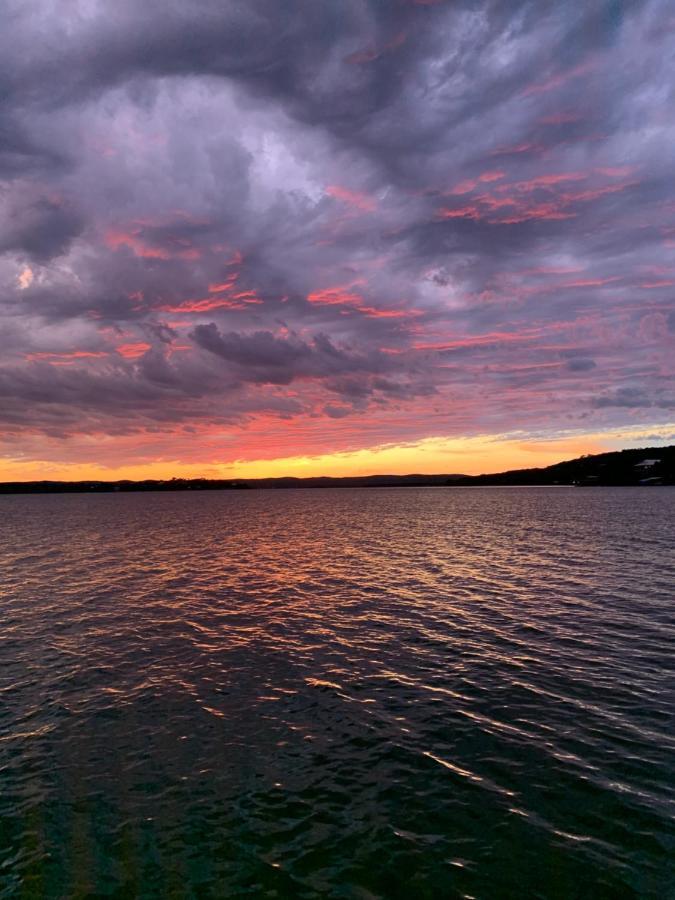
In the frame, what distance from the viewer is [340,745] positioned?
682 inches

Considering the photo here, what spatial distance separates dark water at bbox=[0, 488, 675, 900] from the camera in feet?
39.0

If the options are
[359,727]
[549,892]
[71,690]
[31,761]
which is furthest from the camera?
[71,690]

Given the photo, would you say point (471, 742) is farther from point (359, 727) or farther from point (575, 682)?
point (575, 682)

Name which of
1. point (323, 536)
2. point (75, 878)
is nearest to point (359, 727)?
point (75, 878)

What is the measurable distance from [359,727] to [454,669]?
7.29 metres

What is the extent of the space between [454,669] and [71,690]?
17.3m

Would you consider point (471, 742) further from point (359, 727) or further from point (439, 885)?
point (439, 885)

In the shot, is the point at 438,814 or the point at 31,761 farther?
the point at 31,761

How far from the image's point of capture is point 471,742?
17328 millimetres

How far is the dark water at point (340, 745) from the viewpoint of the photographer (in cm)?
1190

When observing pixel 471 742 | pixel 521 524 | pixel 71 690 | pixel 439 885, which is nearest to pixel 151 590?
pixel 71 690

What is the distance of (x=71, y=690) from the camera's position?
2222 centimetres

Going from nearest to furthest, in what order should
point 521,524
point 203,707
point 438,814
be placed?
point 438,814 → point 203,707 → point 521,524

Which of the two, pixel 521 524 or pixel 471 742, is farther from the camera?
pixel 521 524
